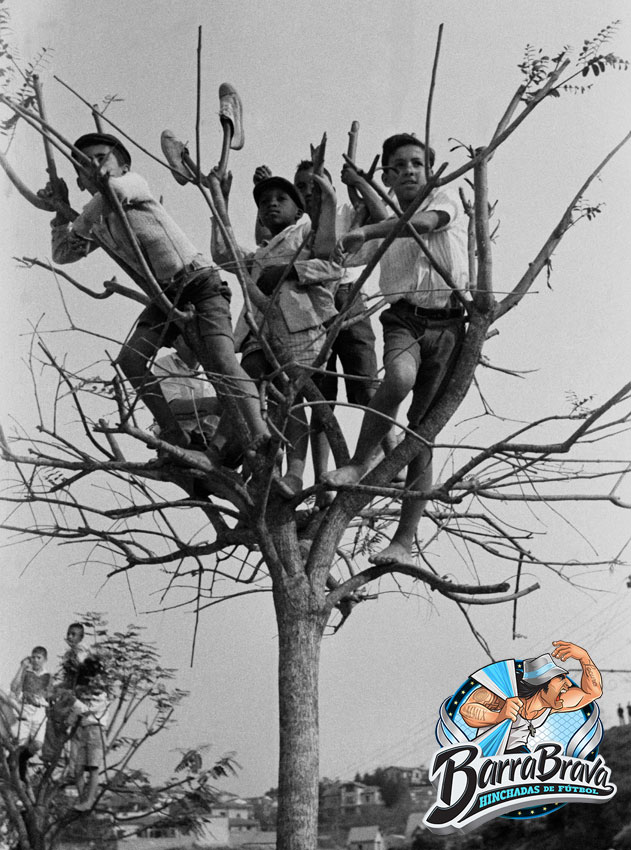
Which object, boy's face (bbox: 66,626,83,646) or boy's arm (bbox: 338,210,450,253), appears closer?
boy's arm (bbox: 338,210,450,253)

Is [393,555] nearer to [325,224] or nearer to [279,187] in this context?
[325,224]

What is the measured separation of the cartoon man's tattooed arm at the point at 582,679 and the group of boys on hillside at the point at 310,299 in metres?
0.75

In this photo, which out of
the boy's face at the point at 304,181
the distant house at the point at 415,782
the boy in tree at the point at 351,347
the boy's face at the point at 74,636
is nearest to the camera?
the distant house at the point at 415,782

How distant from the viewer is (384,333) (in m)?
4.08

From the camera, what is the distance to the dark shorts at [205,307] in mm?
3922

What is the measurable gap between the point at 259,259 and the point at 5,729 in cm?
278

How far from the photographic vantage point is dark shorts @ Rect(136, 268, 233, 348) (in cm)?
392

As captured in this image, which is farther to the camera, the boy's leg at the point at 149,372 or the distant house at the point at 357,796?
the distant house at the point at 357,796

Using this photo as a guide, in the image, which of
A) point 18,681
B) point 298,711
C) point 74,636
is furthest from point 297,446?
point 18,681

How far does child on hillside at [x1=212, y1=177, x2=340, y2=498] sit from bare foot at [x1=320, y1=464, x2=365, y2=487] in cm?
18

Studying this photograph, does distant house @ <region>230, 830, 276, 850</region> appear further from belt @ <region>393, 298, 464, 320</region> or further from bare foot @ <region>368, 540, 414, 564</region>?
belt @ <region>393, 298, 464, 320</region>

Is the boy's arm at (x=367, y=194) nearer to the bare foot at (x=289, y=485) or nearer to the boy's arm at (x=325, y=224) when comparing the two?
the boy's arm at (x=325, y=224)

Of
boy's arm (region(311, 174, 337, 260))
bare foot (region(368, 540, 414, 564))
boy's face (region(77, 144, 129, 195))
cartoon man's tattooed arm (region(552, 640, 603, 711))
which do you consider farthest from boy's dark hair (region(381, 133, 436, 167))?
cartoon man's tattooed arm (region(552, 640, 603, 711))

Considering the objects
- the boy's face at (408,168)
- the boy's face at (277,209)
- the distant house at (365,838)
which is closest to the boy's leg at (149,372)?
the boy's face at (277,209)
